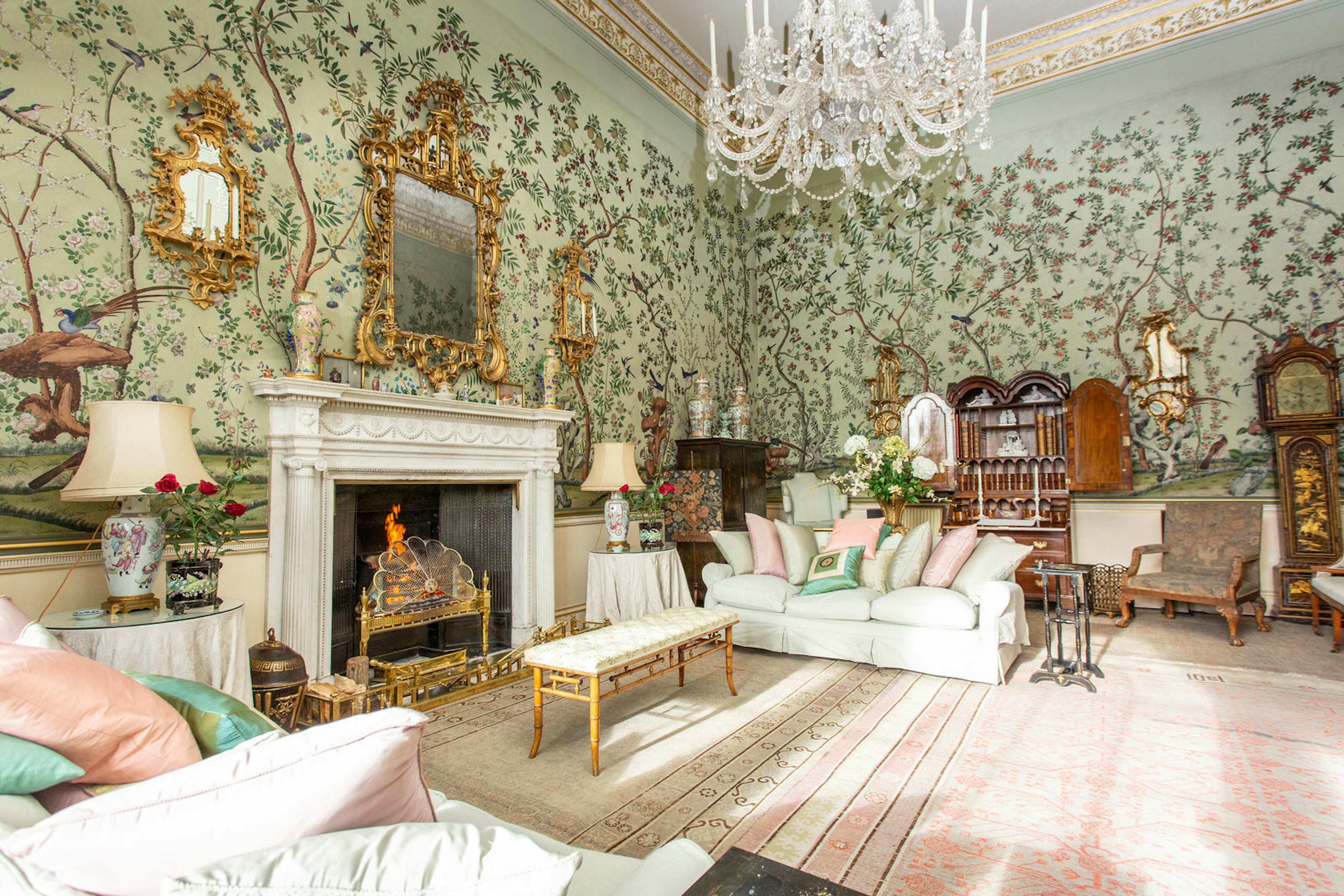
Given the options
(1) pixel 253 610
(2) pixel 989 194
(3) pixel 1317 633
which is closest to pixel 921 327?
(2) pixel 989 194

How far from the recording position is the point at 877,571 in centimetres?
450

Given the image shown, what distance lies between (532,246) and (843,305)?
3.82 meters

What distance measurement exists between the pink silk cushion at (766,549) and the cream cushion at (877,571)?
56 cm

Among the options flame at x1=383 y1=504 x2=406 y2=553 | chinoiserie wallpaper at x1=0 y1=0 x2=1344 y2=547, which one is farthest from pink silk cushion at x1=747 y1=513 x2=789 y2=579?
flame at x1=383 y1=504 x2=406 y2=553

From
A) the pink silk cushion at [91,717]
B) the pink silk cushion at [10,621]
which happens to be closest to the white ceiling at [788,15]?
the pink silk cushion at [10,621]

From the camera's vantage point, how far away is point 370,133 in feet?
12.5

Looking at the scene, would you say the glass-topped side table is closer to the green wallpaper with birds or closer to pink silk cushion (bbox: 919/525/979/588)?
pink silk cushion (bbox: 919/525/979/588)

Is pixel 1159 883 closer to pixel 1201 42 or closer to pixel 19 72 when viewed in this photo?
pixel 19 72

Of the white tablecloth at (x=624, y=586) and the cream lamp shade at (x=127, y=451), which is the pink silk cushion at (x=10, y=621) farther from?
the white tablecloth at (x=624, y=586)

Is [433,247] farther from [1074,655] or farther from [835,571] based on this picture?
[1074,655]

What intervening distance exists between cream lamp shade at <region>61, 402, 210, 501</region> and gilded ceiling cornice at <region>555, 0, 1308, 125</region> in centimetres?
439

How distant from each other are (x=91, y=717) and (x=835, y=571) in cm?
403

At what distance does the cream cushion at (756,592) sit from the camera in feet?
14.8

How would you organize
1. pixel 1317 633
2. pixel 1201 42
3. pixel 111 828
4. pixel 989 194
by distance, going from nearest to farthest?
pixel 111 828 → pixel 1317 633 → pixel 1201 42 → pixel 989 194
